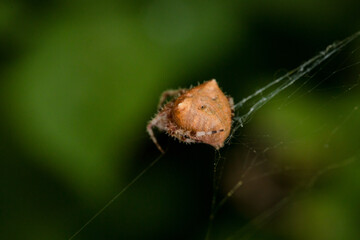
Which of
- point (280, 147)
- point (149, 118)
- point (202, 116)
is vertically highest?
point (149, 118)

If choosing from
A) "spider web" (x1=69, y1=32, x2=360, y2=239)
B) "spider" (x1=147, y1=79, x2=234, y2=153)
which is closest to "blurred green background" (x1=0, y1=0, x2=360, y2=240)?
"spider web" (x1=69, y1=32, x2=360, y2=239)

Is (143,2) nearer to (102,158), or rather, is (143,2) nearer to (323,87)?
(102,158)

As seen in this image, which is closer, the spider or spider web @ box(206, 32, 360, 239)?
the spider

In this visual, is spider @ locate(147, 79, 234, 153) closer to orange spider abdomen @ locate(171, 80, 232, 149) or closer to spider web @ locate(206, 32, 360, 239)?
orange spider abdomen @ locate(171, 80, 232, 149)

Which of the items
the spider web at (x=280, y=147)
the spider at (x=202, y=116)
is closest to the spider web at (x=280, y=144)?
the spider web at (x=280, y=147)

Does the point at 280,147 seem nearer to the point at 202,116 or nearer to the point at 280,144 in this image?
the point at 280,144

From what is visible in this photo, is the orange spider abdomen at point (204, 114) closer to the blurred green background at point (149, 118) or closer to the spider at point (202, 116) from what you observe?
the spider at point (202, 116)

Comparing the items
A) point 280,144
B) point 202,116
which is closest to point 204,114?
point 202,116
